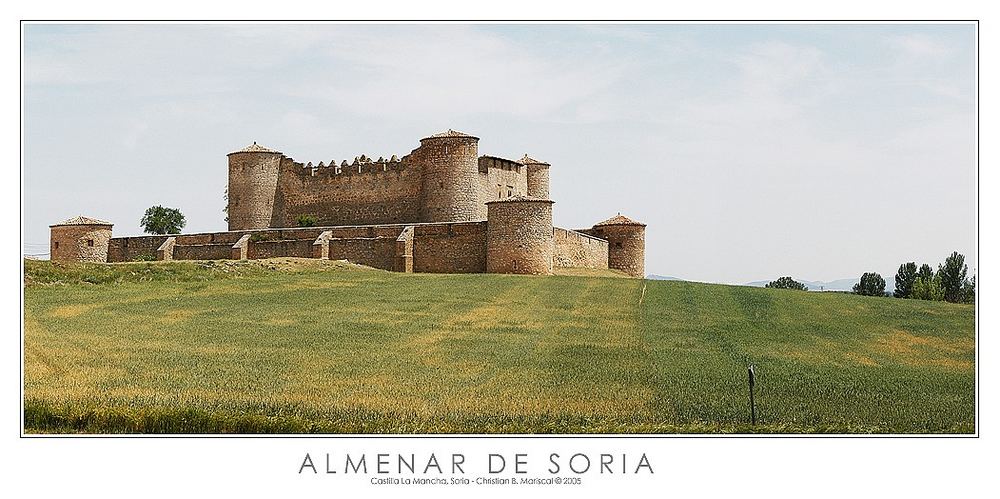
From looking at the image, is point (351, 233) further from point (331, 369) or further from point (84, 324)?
point (331, 369)

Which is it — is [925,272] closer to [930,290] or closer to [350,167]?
[930,290]

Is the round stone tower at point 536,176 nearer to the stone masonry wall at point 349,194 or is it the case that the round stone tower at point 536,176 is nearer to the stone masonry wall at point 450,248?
the stone masonry wall at point 349,194

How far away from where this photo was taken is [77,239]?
1591 inches

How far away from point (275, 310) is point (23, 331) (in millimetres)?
6047

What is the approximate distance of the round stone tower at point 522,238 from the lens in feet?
118

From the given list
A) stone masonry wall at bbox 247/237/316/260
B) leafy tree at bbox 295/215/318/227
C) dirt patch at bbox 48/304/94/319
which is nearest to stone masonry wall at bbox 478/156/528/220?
leafy tree at bbox 295/215/318/227

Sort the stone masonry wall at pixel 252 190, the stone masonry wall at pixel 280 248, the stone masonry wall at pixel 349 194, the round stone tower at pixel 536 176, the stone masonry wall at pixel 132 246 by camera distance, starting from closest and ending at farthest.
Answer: the stone masonry wall at pixel 280 248 < the stone masonry wall at pixel 132 246 < the stone masonry wall at pixel 349 194 < the stone masonry wall at pixel 252 190 < the round stone tower at pixel 536 176

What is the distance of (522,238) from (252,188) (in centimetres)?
1654

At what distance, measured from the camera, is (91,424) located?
15367 millimetres

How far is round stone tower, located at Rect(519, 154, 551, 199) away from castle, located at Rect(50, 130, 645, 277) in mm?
45

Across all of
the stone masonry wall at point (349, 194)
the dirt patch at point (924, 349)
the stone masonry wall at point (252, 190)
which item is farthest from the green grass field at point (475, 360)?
the stone masonry wall at point (252, 190)

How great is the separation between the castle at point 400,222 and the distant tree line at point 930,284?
32.0 feet

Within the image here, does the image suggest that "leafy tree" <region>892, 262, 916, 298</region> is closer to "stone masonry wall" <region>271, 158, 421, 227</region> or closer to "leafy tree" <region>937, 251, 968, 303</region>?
"leafy tree" <region>937, 251, 968, 303</region>

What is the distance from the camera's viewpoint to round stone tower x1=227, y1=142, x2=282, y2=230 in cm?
4784
